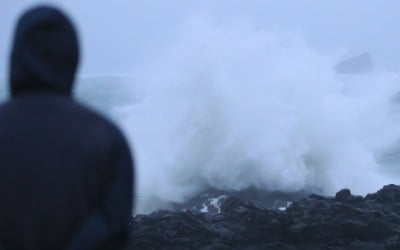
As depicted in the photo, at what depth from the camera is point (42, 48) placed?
1.70 meters

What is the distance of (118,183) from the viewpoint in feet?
5.62

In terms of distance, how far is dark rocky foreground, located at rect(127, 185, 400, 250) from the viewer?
25.0ft

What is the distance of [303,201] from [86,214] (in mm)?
7171

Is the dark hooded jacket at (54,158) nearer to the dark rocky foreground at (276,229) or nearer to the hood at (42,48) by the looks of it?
the hood at (42,48)

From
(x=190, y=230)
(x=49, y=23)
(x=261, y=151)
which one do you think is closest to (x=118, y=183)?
(x=49, y=23)

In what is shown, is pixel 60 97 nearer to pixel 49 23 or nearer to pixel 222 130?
pixel 49 23

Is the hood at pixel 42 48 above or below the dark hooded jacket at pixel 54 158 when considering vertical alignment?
above

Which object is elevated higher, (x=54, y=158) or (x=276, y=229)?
(x=276, y=229)

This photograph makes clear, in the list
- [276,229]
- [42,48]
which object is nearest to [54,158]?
[42,48]

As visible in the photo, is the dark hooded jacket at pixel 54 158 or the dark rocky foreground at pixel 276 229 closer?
the dark hooded jacket at pixel 54 158

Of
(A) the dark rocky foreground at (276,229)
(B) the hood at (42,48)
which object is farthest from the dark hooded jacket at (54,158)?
(A) the dark rocky foreground at (276,229)

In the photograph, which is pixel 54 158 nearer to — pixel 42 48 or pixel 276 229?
pixel 42 48

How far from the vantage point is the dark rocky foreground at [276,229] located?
762 centimetres

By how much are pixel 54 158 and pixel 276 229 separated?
6408mm
